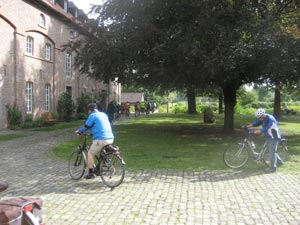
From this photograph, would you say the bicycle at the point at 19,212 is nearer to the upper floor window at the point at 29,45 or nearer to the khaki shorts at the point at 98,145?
the khaki shorts at the point at 98,145

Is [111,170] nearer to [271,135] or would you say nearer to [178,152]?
[271,135]

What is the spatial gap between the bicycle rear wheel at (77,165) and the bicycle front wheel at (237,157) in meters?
3.95

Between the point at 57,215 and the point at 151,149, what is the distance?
858cm

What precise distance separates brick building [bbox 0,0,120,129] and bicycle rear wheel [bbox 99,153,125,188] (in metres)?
12.0

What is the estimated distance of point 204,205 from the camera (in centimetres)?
728

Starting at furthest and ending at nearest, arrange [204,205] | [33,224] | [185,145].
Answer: [185,145]
[204,205]
[33,224]

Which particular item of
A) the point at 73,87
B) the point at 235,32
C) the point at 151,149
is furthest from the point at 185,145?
the point at 73,87

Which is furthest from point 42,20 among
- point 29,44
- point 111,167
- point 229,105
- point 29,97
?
point 111,167

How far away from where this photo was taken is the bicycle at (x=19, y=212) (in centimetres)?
409

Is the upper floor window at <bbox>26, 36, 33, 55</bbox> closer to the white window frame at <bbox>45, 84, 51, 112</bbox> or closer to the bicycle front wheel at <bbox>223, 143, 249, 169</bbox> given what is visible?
the white window frame at <bbox>45, 84, 51, 112</bbox>

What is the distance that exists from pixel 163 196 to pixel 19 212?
13.6ft

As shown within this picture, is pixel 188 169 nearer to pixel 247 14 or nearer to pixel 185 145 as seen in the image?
pixel 185 145

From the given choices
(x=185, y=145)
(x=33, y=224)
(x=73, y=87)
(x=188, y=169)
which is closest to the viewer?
(x=33, y=224)

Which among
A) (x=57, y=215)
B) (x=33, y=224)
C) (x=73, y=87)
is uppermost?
(x=73, y=87)
